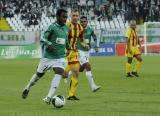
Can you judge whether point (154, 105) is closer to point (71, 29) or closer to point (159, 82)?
point (71, 29)

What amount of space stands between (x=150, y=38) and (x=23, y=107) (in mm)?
32309

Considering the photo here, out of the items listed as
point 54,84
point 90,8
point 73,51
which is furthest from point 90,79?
point 90,8

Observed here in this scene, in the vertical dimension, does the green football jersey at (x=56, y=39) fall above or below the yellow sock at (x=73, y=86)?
above

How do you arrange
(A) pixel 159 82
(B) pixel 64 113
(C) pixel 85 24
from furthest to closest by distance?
(A) pixel 159 82
(C) pixel 85 24
(B) pixel 64 113

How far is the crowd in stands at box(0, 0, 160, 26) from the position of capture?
167 feet

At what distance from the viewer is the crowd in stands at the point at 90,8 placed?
50844 millimetres

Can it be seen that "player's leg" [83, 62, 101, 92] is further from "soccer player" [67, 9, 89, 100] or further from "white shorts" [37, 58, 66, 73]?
"white shorts" [37, 58, 66, 73]

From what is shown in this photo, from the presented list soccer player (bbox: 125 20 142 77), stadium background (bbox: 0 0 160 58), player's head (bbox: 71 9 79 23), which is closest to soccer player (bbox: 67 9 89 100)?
player's head (bbox: 71 9 79 23)

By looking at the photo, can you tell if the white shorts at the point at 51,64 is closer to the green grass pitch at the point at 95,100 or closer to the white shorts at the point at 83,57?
the green grass pitch at the point at 95,100

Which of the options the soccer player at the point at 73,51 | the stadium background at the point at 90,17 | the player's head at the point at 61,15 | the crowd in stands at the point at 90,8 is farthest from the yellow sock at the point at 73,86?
the crowd in stands at the point at 90,8

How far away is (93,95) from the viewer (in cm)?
1667

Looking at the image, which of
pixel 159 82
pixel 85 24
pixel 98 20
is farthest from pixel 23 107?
pixel 98 20

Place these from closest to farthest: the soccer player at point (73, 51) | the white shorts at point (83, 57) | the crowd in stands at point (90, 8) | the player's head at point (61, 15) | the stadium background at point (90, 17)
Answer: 1. the player's head at point (61, 15)
2. the soccer player at point (73, 51)
3. the white shorts at point (83, 57)
4. the stadium background at point (90, 17)
5. the crowd in stands at point (90, 8)

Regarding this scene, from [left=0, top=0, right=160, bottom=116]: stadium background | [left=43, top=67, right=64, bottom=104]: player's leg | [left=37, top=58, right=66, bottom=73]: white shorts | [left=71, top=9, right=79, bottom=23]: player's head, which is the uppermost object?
[left=71, top=9, right=79, bottom=23]: player's head
